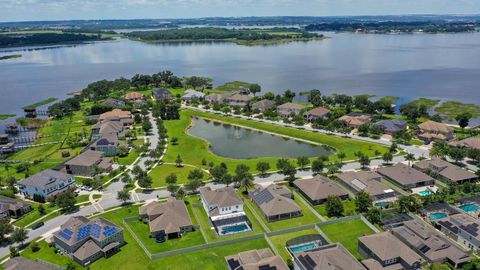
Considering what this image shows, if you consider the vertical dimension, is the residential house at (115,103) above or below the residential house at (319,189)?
above

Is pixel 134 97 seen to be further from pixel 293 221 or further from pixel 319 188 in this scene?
pixel 293 221

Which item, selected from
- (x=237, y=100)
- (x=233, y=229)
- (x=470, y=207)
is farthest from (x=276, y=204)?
(x=237, y=100)

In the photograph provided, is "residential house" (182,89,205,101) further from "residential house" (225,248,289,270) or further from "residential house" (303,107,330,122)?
"residential house" (225,248,289,270)

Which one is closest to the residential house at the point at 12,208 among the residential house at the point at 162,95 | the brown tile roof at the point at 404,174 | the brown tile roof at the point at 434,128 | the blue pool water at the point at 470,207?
the brown tile roof at the point at 404,174

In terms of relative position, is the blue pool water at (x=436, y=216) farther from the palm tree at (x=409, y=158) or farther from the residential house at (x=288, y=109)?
the residential house at (x=288, y=109)

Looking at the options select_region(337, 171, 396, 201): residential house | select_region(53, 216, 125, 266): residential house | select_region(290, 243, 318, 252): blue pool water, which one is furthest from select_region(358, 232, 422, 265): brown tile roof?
select_region(53, 216, 125, 266): residential house

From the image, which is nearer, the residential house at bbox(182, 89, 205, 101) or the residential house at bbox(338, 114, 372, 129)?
the residential house at bbox(338, 114, 372, 129)
